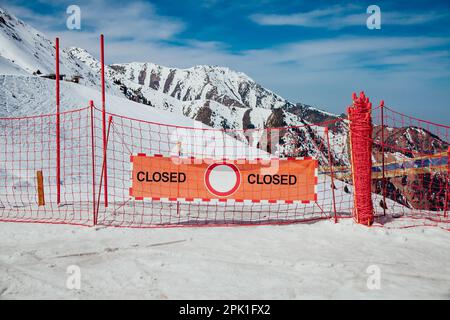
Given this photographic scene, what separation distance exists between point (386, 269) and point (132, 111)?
25333 millimetres

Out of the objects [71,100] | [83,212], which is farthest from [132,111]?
[83,212]

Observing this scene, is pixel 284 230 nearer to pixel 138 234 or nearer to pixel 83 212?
pixel 138 234

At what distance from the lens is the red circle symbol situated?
328 inches

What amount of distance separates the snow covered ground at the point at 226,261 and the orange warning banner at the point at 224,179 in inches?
29.4

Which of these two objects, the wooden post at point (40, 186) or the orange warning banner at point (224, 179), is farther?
the wooden post at point (40, 186)

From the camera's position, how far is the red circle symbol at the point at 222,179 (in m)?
8.34

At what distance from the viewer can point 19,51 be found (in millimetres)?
79312
